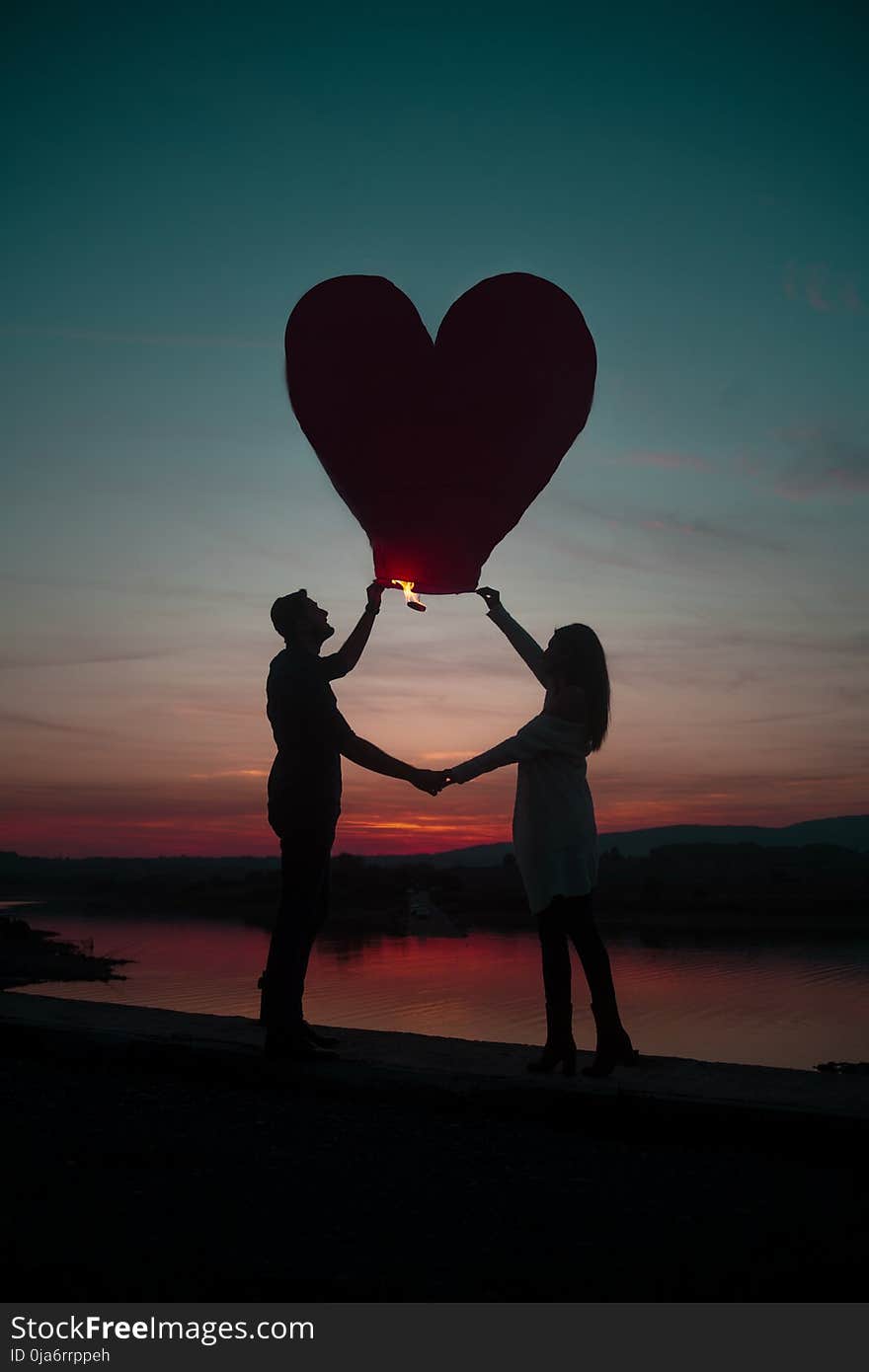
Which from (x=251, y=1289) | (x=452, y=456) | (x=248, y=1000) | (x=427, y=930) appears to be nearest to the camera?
(x=251, y=1289)

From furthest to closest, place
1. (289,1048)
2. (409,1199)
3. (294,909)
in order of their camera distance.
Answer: (294,909) → (289,1048) → (409,1199)

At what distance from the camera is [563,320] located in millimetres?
5148

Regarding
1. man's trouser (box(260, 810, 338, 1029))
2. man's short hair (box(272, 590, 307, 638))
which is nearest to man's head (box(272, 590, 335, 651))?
man's short hair (box(272, 590, 307, 638))

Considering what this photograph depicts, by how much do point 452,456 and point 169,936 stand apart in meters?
56.1

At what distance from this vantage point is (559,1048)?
3873 mm

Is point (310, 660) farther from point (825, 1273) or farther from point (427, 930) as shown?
point (427, 930)

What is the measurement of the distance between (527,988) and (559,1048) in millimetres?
32172

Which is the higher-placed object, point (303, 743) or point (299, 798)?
point (303, 743)

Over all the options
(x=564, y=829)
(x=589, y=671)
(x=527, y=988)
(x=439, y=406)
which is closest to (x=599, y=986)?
(x=564, y=829)

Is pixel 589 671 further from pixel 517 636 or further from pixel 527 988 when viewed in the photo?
pixel 527 988

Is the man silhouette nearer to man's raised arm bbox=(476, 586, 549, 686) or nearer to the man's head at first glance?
the man's head

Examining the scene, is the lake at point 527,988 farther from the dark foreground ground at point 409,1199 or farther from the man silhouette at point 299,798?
the dark foreground ground at point 409,1199

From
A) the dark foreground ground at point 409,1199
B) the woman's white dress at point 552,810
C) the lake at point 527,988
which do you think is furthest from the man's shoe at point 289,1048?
the lake at point 527,988

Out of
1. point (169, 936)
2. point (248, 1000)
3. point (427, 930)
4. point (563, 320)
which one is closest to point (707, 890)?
point (427, 930)
